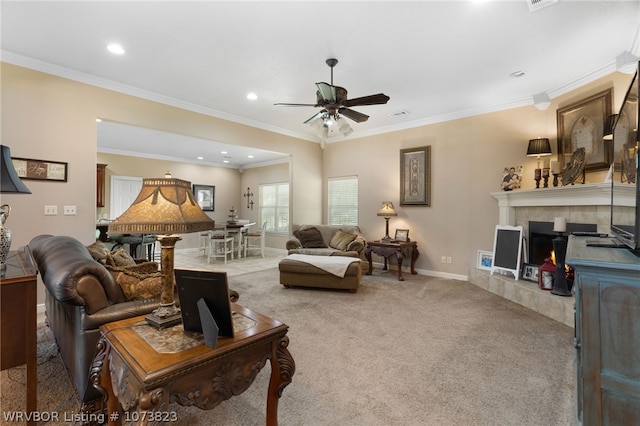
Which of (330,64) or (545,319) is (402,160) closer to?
(330,64)

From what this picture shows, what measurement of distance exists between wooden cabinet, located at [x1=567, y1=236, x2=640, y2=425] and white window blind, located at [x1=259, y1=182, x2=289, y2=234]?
754cm

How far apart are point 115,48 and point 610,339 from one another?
435 cm

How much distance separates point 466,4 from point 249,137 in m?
3.97

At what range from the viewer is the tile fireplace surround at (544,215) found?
3141mm

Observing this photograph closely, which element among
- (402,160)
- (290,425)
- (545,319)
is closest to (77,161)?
(290,425)

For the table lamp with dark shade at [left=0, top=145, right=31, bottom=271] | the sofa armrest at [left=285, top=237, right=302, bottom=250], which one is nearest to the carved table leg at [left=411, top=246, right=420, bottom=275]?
the sofa armrest at [left=285, top=237, right=302, bottom=250]

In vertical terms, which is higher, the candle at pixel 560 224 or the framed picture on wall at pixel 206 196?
the framed picture on wall at pixel 206 196

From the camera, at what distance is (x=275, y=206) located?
876 centimetres

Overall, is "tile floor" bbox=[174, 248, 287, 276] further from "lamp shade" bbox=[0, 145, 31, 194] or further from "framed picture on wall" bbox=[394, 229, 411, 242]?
"lamp shade" bbox=[0, 145, 31, 194]

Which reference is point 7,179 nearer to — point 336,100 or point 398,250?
point 336,100

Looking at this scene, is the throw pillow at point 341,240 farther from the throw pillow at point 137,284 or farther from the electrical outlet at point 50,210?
the electrical outlet at point 50,210

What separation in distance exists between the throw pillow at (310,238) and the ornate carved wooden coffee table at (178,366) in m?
4.11

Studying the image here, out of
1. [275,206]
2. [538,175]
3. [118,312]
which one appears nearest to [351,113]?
[538,175]

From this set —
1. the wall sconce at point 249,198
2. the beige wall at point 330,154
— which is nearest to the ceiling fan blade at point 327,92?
the beige wall at point 330,154
